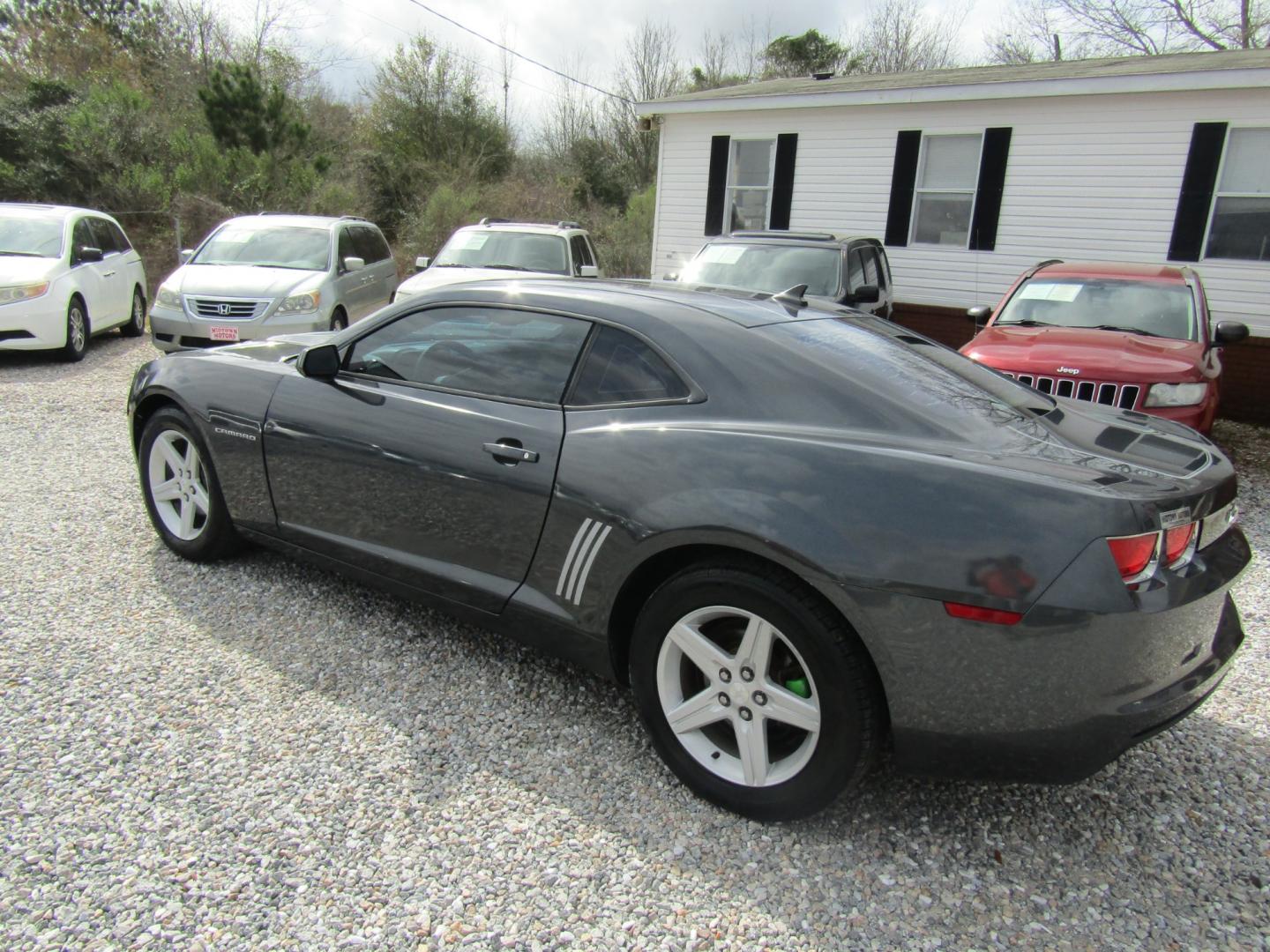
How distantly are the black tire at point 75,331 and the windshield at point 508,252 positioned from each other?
400cm

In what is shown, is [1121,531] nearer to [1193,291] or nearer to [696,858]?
[696,858]

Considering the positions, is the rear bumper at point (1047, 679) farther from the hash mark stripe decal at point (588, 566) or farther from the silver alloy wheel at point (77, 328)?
the silver alloy wheel at point (77, 328)

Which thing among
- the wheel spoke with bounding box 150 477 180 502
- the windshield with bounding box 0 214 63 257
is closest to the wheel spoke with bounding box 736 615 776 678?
the wheel spoke with bounding box 150 477 180 502

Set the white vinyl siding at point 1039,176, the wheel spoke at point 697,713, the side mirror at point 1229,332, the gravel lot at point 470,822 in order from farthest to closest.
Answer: the white vinyl siding at point 1039,176
the side mirror at point 1229,332
the wheel spoke at point 697,713
the gravel lot at point 470,822

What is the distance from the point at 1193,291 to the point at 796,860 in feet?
21.3

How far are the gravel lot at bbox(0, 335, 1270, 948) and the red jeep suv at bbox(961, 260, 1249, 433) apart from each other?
103 inches

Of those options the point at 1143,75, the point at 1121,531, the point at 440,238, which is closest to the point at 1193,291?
the point at 1143,75

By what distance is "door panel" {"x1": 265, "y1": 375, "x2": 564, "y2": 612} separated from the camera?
2.71 meters

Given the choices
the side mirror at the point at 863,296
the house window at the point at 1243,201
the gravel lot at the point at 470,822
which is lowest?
the gravel lot at the point at 470,822

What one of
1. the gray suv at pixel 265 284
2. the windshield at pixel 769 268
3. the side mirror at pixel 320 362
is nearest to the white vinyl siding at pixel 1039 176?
the windshield at pixel 769 268

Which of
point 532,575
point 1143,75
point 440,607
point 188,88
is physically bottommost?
point 440,607

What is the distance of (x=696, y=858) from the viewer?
2.22 meters

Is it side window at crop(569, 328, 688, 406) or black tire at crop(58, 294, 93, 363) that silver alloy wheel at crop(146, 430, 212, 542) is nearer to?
side window at crop(569, 328, 688, 406)

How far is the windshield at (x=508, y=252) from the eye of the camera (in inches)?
378
